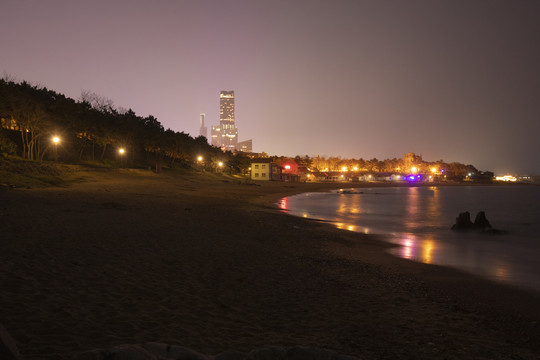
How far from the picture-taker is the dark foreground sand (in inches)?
201

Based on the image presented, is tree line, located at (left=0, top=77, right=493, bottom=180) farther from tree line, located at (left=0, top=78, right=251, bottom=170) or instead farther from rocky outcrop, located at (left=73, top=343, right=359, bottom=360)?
rocky outcrop, located at (left=73, top=343, right=359, bottom=360)

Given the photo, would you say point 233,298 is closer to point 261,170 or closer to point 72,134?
point 72,134

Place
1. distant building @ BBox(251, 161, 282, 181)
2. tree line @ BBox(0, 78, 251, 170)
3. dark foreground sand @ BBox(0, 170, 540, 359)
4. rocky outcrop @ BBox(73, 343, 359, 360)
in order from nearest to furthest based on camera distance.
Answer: rocky outcrop @ BBox(73, 343, 359, 360) < dark foreground sand @ BBox(0, 170, 540, 359) < tree line @ BBox(0, 78, 251, 170) < distant building @ BBox(251, 161, 282, 181)

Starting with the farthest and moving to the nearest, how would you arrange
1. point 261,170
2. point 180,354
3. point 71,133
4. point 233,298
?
point 261,170
point 71,133
point 233,298
point 180,354

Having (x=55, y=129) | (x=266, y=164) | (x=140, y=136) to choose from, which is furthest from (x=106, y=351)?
(x=266, y=164)

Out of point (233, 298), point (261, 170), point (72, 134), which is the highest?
point (72, 134)

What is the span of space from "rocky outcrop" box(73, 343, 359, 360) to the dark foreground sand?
1165 millimetres

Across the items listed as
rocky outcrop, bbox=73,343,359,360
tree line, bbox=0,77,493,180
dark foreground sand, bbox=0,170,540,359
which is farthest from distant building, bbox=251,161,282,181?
rocky outcrop, bbox=73,343,359,360

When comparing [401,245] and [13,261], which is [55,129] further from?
[401,245]

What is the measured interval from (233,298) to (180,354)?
13.3 feet

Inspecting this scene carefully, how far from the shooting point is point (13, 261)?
25.0 feet

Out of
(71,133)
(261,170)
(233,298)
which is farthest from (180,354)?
(261,170)

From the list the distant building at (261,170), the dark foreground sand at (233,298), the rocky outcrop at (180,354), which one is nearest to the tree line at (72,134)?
the distant building at (261,170)

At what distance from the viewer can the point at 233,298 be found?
713 centimetres
